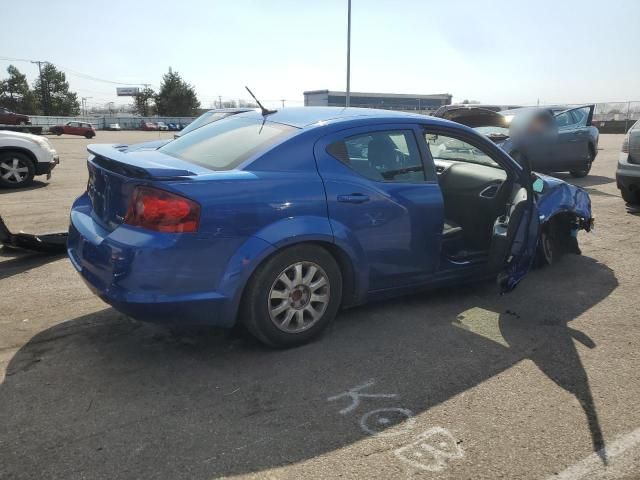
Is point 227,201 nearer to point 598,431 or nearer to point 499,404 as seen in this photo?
point 499,404

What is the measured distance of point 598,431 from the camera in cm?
267

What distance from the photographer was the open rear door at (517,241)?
153 inches

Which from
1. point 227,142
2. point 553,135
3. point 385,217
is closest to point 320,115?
point 227,142

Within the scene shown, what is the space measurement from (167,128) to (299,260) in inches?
2588

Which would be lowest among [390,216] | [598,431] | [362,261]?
[598,431]

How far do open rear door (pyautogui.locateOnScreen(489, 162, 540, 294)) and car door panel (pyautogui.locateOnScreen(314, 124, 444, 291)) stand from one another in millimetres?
506

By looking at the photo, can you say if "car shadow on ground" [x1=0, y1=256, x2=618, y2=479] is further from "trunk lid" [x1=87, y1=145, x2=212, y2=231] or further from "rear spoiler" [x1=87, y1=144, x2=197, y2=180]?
"rear spoiler" [x1=87, y1=144, x2=197, y2=180]

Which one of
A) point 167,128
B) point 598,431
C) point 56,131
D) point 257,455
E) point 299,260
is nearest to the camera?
point 257,455

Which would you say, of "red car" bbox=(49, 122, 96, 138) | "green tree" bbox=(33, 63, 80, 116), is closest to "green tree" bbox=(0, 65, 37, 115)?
"green tree" bbox=(33, 63, 80, 116)

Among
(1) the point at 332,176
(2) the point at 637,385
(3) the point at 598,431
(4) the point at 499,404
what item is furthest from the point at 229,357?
(2) the point at 637,385

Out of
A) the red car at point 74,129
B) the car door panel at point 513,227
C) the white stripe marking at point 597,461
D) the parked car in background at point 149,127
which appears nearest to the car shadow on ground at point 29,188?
the car door panel at point 513,227

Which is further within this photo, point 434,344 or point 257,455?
point 434,344

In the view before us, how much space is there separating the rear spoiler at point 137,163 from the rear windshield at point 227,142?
16 centimetres

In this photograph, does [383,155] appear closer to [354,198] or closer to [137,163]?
[354,198]
